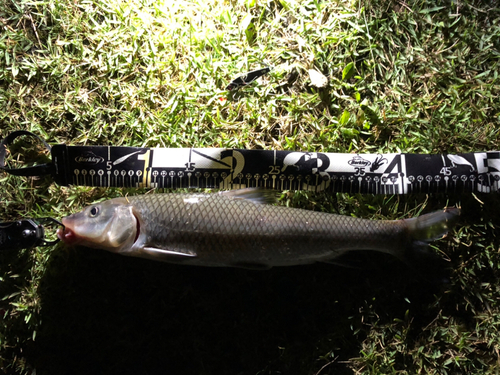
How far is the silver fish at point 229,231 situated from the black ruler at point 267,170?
0.93 ft

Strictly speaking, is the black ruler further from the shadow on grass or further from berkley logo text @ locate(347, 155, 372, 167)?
the shadow on grass

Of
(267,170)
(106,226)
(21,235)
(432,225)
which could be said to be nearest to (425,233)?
(432,225)

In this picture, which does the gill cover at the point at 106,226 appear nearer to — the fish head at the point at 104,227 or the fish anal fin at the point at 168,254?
the fish head at the point at 104,227

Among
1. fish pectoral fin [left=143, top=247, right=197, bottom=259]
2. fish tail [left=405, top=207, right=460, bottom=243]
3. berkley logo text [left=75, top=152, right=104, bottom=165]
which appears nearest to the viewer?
fish pectoral fin [left=143, top=247, right=197, bottom=259]

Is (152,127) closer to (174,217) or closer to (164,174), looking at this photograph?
(164,174)

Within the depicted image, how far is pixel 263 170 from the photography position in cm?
297

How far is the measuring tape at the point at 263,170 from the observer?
2.95 metres

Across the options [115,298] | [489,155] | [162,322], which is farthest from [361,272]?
[115,298]

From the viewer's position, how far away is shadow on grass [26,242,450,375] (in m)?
2.97

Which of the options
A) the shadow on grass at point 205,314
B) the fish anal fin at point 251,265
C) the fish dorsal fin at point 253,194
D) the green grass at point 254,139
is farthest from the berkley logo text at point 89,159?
the fish anal fin at point 251,265

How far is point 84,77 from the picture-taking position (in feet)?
10.5

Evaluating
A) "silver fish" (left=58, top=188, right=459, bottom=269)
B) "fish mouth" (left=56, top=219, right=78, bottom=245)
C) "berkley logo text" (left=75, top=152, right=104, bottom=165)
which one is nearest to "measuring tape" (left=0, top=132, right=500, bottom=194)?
"berkley logo text" (left=75, top=152, right=104, bottom=165)

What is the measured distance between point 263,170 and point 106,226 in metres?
1.19

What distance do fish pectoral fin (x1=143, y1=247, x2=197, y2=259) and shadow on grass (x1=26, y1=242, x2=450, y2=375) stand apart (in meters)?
0.44
